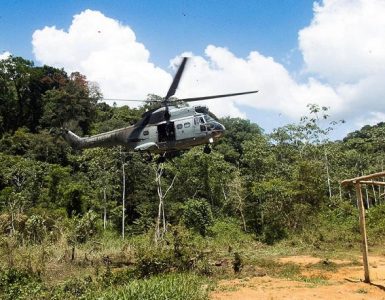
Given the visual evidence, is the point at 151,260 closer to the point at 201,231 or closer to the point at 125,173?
the point at 201,231

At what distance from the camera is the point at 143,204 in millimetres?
30312

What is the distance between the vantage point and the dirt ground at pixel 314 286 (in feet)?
31.9

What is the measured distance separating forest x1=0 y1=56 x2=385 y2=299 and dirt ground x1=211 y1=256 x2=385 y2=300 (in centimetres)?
79

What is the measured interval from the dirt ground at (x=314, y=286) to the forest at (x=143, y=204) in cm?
79

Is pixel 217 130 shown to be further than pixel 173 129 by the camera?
Yes

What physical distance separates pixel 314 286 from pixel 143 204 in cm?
2062

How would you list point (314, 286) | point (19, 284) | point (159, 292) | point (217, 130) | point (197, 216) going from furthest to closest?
point (197, 216) < point (217, 130) < point (19, 284) < point (314, 286) < point (159, 292)

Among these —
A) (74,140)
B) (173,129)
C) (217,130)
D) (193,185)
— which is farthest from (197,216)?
(173,129)

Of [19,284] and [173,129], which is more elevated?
[173,129]

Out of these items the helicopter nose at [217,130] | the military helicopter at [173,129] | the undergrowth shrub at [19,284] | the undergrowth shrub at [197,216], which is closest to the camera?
the undergrowth shrub at [19,284]

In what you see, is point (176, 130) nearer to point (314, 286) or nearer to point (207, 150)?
point (207, 150)

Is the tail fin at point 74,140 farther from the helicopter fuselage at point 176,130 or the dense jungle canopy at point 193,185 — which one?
the dense jungle canopy at point 193,185

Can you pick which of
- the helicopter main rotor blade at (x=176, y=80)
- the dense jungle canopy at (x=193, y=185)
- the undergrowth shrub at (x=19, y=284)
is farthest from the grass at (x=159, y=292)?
the dense jungle canopy at (x=193, y=185)

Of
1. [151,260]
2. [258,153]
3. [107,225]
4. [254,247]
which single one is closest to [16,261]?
[151,260]
